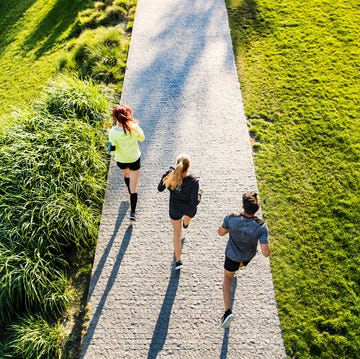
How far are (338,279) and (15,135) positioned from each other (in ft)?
18.2

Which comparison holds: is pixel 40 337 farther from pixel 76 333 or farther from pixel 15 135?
pixel 15 135

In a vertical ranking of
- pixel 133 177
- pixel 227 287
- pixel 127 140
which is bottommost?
pixel 227 287

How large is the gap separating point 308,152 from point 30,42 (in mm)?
8873

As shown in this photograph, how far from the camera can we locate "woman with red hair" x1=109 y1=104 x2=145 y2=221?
4.89 m

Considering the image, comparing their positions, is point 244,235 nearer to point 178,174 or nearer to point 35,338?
point 178,174

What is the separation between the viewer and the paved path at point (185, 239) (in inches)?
176

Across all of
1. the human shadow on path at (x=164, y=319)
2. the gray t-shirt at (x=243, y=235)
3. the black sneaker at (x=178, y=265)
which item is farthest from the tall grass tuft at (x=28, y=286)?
the gray t-shirt at (x=243, y=235)

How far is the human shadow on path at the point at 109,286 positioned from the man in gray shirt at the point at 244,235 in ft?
5.40

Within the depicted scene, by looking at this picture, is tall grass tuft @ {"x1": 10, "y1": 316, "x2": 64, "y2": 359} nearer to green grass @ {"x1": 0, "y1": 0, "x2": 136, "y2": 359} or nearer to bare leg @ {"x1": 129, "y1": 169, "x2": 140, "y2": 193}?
green grass @ {"x1": 0, "y1": 0, "x2": 136, "y2": 359}

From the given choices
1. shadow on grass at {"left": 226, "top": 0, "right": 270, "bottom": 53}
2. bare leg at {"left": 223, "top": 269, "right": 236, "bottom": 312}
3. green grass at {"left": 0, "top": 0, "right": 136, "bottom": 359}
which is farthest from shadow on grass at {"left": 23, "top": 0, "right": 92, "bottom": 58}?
bare leg at {"left": 223, "top": 269, "right": 236, "bottom": 312}

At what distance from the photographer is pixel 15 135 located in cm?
616

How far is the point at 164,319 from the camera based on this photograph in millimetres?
4629

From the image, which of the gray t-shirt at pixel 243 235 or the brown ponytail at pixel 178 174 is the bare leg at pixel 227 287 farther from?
the brown ponytail at pixel 178 174

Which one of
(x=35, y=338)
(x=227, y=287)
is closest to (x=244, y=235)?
(x=227, y=287)
